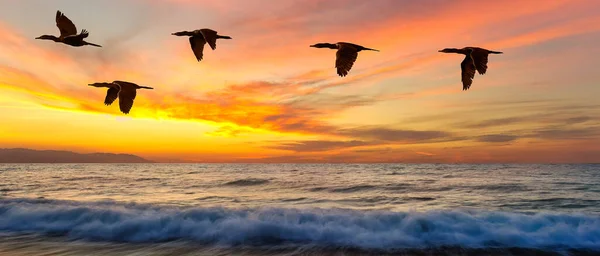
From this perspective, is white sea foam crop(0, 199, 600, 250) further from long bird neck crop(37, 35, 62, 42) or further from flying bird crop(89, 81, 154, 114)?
long bird neck crop(37, 35, 62, 42)

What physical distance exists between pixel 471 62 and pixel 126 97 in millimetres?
6440

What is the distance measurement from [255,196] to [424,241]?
15.0 metres

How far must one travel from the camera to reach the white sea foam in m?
14.1

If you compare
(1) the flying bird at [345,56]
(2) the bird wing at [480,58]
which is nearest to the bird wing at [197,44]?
(1) the flying bird at [345,56]

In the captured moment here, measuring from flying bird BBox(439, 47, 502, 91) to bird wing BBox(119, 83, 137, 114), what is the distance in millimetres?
5893

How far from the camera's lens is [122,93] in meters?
8.91

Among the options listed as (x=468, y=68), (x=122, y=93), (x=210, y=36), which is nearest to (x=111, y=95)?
(x=122, y=93)

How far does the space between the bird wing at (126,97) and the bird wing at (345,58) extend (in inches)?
160

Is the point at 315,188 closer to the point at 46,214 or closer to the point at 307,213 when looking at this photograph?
the point at 307,213

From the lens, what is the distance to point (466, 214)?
1683cm

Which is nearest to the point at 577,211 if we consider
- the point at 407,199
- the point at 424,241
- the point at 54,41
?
the point at 407,199

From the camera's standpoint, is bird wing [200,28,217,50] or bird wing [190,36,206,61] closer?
bird wing [200,28,217,50]

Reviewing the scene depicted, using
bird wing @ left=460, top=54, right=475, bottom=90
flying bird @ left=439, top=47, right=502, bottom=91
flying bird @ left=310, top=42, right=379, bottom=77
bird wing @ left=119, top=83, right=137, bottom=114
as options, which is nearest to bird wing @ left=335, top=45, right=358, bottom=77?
flying bird @ left=310, top=42, right=379, bottom=77

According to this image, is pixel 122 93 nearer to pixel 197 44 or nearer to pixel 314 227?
pixel 197 44
